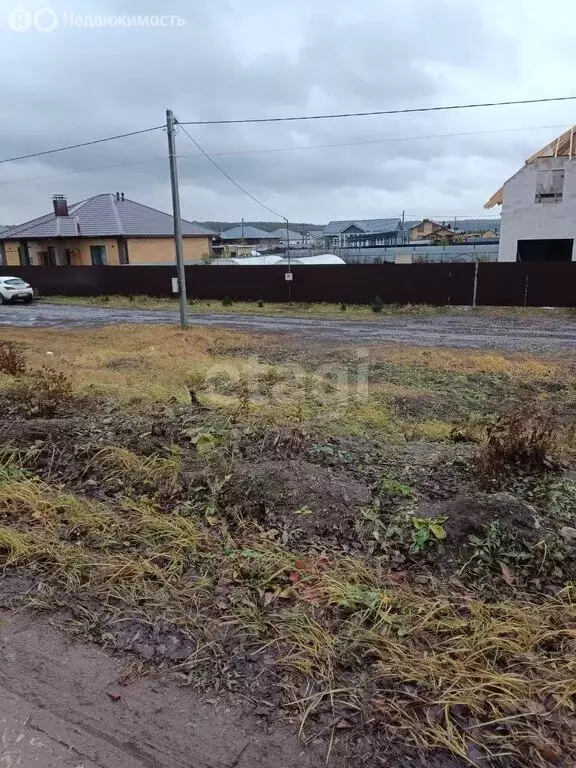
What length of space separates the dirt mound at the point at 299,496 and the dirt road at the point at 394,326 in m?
9.02

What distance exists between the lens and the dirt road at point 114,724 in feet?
6.57

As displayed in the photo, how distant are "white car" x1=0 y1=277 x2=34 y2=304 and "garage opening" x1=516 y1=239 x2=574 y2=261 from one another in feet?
76.8

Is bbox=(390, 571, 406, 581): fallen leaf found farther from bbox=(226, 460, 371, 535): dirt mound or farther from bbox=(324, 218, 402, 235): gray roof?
bbox=(324, 218, 402, 235): gray roof

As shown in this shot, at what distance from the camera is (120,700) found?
7.44 ft

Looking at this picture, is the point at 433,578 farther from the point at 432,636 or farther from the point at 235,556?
the point at 235,556

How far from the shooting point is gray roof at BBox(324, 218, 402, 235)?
2611 inches

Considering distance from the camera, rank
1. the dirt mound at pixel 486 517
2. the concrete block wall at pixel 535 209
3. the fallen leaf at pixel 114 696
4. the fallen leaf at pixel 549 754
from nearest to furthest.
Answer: the fallen leaf at pixel 549 754 < the fallen leaf at pixel 114 696 < the dirt mound at pixel 486 517 < the concrete block wall at pixel 535 209

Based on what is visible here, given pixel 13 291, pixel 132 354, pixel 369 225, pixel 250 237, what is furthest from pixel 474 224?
pixel 132 354

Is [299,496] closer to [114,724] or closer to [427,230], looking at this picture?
[114,724]

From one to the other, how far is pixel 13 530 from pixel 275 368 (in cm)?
600

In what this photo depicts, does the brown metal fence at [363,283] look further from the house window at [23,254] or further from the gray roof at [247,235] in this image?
the gray roof at [247,235]

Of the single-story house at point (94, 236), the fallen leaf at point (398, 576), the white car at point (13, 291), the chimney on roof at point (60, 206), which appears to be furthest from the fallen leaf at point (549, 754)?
the chimney on roof at point (60, 206)

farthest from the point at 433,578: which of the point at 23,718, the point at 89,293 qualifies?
the point at 89,293

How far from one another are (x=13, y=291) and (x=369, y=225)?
5163cm
